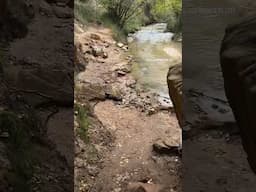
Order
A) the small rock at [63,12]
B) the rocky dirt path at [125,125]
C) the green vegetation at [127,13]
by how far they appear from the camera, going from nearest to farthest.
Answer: the small rock at [63,12] → the rocky dirt path at [125,125] → the green vegetation at [127,13]

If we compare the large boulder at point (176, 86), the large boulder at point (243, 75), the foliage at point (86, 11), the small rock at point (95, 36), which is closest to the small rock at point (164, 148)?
the large boulder at point (176, 86)

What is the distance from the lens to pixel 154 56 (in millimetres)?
5281

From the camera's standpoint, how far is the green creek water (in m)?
5.17

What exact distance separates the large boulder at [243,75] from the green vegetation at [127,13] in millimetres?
3631

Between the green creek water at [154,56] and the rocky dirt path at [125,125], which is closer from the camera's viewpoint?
the rocky dirt path at [125,125]

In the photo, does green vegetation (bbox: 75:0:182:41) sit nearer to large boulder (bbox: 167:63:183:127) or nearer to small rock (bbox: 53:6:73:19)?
large boulder (bbox: 167:63:183:127)

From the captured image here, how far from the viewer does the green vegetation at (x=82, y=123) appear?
4.88 meters

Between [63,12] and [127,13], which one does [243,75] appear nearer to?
[63,12]

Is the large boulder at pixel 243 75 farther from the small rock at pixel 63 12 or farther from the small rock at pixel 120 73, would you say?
the small rock at pixel 120 73

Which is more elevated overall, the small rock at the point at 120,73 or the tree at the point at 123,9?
the tree at the point at 123,9

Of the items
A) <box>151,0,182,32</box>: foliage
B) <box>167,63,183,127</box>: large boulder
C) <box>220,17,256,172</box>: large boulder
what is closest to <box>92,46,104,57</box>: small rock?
<box>151,0,182,32</box>: foliage

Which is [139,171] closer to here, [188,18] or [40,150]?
[40,150]

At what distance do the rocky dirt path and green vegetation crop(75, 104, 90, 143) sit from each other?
0.48 ft

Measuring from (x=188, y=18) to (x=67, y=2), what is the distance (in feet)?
2.88
